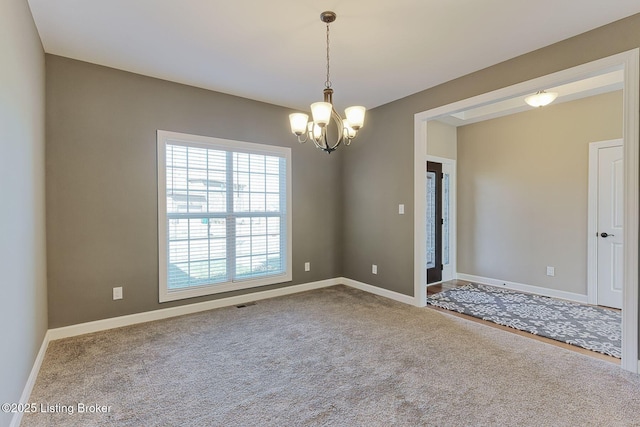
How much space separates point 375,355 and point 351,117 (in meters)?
1.94

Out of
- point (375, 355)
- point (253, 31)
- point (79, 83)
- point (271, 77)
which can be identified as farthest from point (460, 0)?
point (79, 83)

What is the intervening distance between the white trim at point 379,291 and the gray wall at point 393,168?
7 cm

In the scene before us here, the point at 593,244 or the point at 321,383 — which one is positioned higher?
the point at 593,244

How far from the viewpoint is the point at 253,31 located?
2.53m

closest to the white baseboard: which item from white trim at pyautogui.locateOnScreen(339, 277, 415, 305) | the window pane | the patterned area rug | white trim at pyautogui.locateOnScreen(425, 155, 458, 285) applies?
white trim at pyautogui.locateOnScreen(339, 277, 415, 305)

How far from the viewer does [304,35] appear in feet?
8.48

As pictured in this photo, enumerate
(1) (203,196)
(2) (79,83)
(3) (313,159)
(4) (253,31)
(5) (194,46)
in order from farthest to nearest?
(3) (313,159)
(1) (203,196)
(2) (79,83)
(5) (194,46)
(4) (253,31)

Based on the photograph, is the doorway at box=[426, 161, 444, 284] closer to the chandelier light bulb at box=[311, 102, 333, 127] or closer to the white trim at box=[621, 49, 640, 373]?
the white trim at box=[621, 49, 640, 373]

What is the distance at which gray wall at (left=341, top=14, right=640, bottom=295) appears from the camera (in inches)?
112

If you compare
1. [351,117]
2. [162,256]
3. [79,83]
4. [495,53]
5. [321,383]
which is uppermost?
[495,53]

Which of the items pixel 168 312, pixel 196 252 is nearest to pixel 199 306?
pixel 168 312

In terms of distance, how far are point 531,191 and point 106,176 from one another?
5.42m

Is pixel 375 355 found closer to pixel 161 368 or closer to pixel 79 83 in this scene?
pixel 161 368

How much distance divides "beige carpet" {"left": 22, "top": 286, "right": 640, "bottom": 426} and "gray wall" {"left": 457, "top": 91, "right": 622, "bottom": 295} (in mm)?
2000
